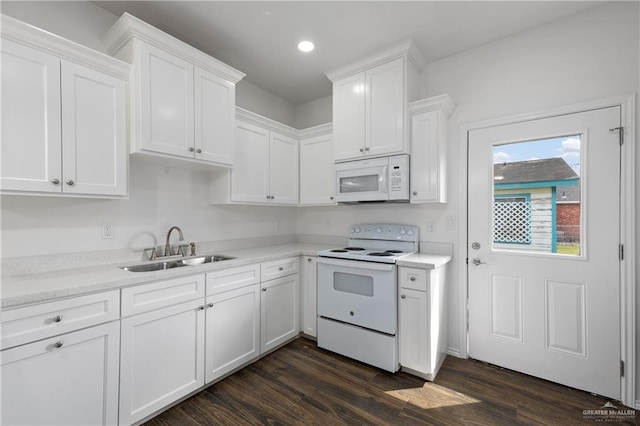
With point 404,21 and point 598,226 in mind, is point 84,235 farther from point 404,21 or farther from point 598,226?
point 598,226

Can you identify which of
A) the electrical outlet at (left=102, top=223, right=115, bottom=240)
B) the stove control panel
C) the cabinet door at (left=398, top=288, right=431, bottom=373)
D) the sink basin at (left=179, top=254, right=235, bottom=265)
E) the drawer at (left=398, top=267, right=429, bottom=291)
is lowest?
the cabinet door at (left=398, top=288, right=431, bottom=373)

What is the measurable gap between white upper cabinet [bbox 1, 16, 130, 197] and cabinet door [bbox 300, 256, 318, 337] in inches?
67.8

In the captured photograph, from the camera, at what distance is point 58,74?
157cm

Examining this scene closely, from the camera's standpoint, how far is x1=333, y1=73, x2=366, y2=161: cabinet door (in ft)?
8.84

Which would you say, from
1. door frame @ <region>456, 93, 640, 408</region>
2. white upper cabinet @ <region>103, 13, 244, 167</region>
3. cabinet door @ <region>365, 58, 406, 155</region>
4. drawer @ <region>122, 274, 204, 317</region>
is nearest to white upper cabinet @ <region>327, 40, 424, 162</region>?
cabinet door @ <region>365, 58, 406, 155</region>

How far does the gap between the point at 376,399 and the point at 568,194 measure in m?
2.10

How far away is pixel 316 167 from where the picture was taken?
10.6ft

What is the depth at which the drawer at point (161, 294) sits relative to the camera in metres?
1.62

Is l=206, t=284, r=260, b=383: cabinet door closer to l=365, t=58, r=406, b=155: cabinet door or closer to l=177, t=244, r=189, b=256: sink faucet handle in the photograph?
l=177, t=244, r=189, b=256: sink faucet handle

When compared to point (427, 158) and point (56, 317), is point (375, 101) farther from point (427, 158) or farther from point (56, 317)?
point (56, 317)

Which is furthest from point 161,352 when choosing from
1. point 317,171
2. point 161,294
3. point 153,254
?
point 317,171

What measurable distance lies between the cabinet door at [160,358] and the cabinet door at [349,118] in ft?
6.18

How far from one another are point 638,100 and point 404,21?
170cm

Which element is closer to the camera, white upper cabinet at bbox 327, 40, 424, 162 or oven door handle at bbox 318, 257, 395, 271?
oven door handle at bbox 318, 257, 395, 271
